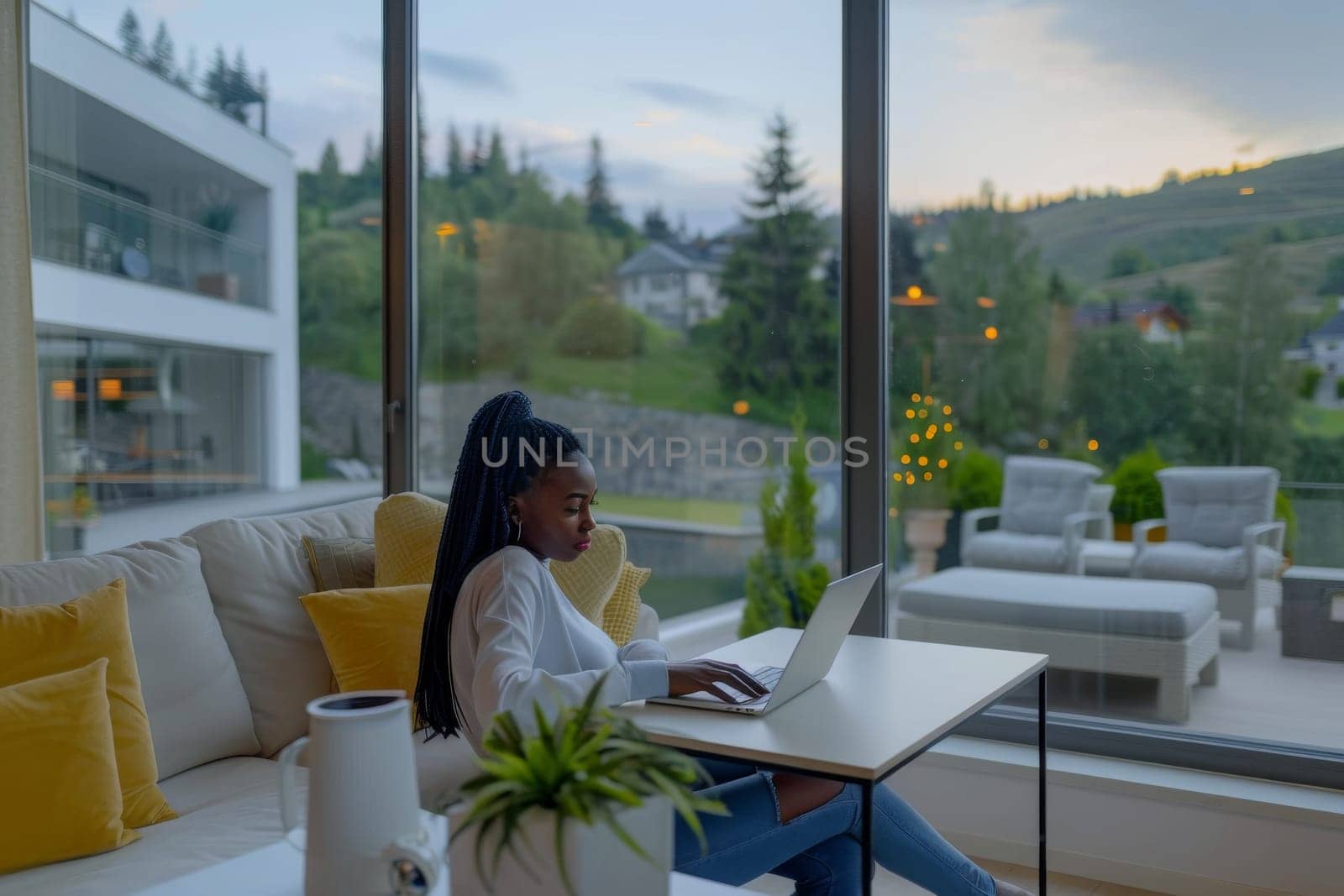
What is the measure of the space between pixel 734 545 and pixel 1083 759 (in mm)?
1153

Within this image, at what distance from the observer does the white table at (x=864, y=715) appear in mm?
1540

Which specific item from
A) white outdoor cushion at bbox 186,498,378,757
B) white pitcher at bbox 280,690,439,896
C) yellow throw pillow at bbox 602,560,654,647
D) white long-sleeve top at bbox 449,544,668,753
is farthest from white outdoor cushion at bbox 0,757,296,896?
yellow throw pillow at bbox 602,560,654,647

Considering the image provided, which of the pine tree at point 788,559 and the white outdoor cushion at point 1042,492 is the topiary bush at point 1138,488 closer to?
the white outdoor cushion at point 1042,492

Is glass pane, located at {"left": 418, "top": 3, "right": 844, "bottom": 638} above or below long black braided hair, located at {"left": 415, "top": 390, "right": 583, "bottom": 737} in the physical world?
above

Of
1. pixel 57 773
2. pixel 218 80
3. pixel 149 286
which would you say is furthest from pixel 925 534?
pixel 218 80

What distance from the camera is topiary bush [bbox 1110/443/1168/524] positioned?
9.36ft

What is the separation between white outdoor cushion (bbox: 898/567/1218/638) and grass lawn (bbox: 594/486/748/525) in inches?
22.8

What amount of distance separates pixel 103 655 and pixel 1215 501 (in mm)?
2563

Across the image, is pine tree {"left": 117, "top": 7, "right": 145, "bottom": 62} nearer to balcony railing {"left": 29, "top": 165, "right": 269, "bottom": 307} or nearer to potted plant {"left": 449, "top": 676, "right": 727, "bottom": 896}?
balcony railing {"left": 29, "top": 165, "right": 269, "bottom": 307}

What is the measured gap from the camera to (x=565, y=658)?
1854 mm

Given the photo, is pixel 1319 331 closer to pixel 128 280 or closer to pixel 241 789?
pixel 241 789

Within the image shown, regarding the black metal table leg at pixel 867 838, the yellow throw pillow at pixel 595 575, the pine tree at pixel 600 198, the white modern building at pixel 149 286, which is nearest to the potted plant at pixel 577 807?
the black metal table leg at pixel 867 838

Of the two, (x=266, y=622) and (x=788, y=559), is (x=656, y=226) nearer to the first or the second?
(x=788, y=559)

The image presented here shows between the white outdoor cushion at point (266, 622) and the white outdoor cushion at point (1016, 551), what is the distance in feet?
5.74
